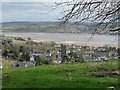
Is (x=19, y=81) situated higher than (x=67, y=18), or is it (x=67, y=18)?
(x=67, y=18)

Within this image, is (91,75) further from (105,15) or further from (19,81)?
(105,15)

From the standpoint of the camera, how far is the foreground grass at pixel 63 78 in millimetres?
15961

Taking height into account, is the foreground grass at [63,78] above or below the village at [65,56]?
below

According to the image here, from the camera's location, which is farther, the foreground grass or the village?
the village

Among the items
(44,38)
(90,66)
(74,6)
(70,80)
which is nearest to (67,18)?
(74,6)

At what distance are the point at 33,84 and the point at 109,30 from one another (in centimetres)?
624

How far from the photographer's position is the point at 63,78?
57.4ft

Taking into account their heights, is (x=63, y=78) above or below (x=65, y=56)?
below

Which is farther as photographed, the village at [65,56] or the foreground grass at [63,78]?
the village at [65,56]

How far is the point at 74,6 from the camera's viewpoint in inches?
416

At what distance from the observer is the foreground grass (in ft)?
52.4

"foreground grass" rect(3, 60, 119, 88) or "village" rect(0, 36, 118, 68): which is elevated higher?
"village" rect(0, 36, 118, 68)

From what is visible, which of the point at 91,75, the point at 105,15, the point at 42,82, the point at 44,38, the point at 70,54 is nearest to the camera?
the point at 105,15

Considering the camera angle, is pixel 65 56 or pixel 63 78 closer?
pixel 63 78
